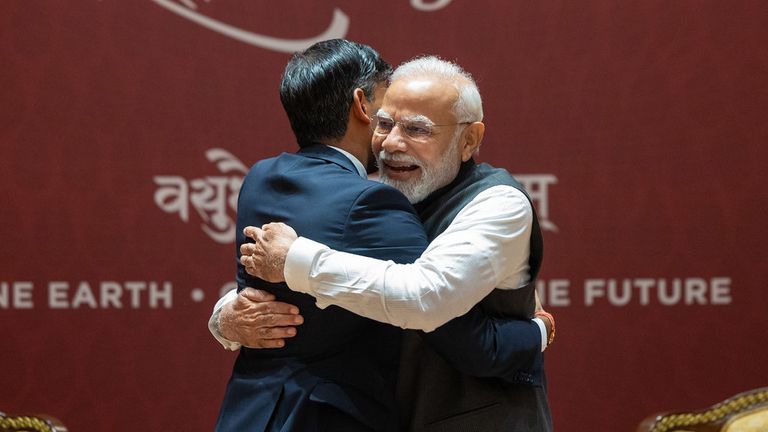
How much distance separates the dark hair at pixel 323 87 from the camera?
2.12m

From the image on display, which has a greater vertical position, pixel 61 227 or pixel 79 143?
pixel 79 143

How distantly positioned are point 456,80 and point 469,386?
69 centimetres

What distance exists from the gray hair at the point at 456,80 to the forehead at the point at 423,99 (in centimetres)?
1

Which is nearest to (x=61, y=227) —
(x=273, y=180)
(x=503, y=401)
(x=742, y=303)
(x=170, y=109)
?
(x=170, y=109)

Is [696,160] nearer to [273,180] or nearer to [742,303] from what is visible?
[742,303]

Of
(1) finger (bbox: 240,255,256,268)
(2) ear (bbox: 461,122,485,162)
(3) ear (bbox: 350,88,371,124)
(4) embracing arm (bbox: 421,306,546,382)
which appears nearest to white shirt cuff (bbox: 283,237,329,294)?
(1) finger (bbox: 240,255,256,268)

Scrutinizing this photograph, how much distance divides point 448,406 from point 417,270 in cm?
40

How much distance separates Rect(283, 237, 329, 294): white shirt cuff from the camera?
1865 millimetres

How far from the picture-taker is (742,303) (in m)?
3.94

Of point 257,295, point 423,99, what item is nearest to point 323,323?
point 257,295

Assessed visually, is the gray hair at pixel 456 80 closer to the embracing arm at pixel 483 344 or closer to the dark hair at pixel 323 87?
the dark hair at pixel 323 87

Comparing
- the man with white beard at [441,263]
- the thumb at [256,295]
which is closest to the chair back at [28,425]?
the man with white beard at [441,263]

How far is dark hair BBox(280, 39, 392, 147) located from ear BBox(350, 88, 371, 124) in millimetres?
10

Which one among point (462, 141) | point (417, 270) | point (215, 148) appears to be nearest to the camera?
point (417, 270)
